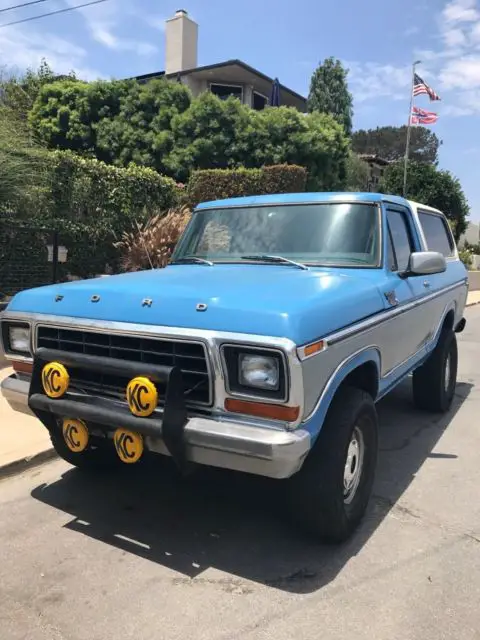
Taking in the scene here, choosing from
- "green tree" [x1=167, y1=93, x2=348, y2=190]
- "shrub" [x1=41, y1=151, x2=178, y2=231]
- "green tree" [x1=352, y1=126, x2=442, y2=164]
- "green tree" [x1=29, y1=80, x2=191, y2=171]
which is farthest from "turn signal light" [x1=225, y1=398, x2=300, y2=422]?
"green tree" [x1=352, y1=126, x2=442, y2=164]

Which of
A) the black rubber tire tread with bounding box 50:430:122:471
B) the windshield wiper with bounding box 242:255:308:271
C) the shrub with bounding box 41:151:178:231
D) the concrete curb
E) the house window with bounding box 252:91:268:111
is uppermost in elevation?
the house window with bounding box 252:91:268:111

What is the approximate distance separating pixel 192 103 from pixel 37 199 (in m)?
11.4

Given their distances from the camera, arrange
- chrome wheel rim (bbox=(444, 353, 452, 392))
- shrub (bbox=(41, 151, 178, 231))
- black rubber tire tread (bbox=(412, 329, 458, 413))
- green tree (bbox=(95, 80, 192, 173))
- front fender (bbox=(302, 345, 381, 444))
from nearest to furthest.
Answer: front fender (bbox=(302, 345, 381, 444)), black rubber tire tread (bbox=(412, 329, 458, 413)), chrome wheel rim (bbox=(444, 353, 452, 392)), shrub (bbox=(41, 151, 178, 231)), green tree (bbox=(95, 80, 192, 173))

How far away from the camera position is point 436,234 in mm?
5891

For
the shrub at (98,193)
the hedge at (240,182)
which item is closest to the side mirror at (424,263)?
the shrub at (98,193)

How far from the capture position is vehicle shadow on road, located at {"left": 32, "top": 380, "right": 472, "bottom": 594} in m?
2.95

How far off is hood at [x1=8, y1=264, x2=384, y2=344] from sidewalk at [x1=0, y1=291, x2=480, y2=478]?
53.2 inches

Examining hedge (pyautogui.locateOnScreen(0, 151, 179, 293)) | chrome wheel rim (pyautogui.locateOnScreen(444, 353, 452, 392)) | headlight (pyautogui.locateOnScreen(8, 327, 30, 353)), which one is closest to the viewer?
headlight (pyautogui.locateOnScreen(8, 327, 30, 353))

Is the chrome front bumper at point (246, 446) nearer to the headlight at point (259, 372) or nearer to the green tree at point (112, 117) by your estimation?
the headlight at point (259, 372)

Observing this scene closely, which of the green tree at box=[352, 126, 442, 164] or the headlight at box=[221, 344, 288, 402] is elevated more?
the green tree at box=[352, 126, 442, 164]

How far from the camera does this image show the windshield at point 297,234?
386cm

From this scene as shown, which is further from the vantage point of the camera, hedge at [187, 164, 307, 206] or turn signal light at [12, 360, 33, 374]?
hedge at [187, 164, 307, 206]

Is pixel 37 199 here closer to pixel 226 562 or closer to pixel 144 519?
pixel 144 519

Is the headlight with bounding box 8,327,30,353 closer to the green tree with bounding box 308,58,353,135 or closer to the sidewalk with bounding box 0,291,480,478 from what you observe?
the sidewalk with bounding box 0,291,480,478
